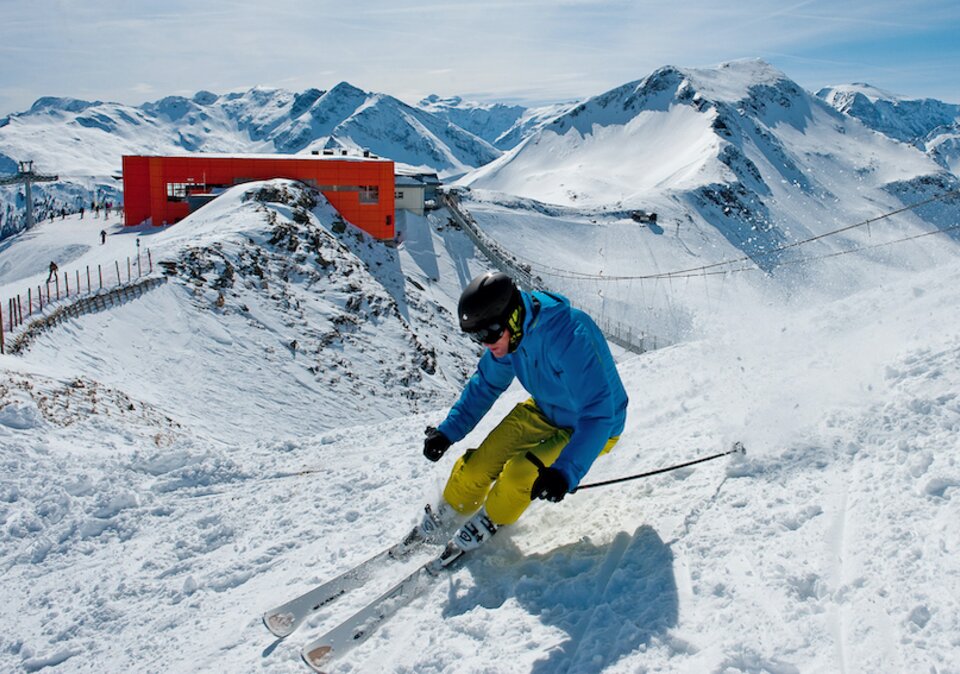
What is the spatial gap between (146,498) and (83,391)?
30.6 feet

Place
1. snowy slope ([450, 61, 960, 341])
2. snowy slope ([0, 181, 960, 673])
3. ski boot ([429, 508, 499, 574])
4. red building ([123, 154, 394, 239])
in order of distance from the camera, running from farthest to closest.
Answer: snowy slope ([450, 61, 960, 341])
red building ([123, 154, 394, 239])
ski boot ([429, 508, 499, 574])
snowy slope ([0, 181, 960, 673])

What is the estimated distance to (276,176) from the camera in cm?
4731

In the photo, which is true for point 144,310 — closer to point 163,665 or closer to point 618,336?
point 163,665

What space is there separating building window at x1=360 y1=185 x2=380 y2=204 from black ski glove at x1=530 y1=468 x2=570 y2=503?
44.8 metres

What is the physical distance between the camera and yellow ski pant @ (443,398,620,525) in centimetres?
525

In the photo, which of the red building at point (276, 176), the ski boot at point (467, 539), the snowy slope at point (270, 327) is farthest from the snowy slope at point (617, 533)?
the red building at point (276, 176)

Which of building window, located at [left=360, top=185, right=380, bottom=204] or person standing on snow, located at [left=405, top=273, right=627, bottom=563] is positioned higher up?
person standing on snow, located at [left=405, top=273, right=627, bottom=563]

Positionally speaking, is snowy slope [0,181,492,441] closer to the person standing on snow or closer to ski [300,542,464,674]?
the person standing on snow

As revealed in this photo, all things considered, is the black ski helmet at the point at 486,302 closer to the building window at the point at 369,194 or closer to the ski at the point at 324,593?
the ski at the point at 324,593

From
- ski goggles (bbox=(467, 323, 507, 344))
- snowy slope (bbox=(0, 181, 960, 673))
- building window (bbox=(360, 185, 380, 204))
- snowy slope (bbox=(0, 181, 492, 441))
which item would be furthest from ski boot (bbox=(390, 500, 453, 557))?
building window (bbox=(360, 185, 380, 204))

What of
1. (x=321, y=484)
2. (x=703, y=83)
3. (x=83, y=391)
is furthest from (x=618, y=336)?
(x=703, y=83)

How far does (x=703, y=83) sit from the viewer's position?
166875 mm

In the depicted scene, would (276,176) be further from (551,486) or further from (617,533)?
(551,486)

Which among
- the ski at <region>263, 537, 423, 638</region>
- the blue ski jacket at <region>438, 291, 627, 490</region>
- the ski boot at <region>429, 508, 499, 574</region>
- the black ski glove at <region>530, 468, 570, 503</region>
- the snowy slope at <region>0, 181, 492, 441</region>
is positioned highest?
the blue ski jacket at <region>438, 291, 627, 490</region>
